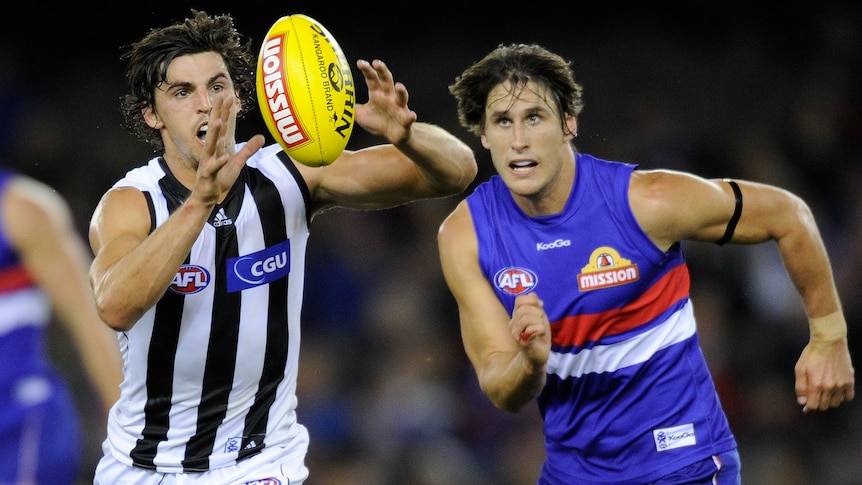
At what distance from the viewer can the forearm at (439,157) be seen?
3627 mm

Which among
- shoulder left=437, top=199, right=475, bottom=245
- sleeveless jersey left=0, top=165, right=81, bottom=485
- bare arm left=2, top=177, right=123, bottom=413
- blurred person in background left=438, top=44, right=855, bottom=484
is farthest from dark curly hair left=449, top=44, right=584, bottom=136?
sleeveless jersey left=0, top=165, right=81, bottom=485

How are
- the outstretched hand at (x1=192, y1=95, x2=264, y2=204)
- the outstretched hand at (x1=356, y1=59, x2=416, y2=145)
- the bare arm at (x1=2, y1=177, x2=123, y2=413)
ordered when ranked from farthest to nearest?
the bare arm at (x1=2, y1=177, x2=123, y2=413) < the outstretched hand at (x1=356, y1=59, x2=416, y2=145) < the outstretched hand at (x1=192, y1=95, x2=264, y2=204)

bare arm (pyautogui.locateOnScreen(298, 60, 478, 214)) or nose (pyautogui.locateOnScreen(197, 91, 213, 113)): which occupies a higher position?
nose (pyautogui.locateOnScreen(197, 91, 213, 113))

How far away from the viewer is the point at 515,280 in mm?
3689

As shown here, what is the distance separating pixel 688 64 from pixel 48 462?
6054mm

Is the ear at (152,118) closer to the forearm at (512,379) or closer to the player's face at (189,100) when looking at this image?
the player's face at (189,100)

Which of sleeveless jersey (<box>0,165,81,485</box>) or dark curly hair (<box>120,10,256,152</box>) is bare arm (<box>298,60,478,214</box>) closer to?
dark curly hair (<box>120,10,256,152</box>)

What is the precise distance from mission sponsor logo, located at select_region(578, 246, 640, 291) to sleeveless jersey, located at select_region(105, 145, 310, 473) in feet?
3.34

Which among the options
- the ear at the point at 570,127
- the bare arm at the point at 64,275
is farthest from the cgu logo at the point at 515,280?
the bare arm at the point at 64,275

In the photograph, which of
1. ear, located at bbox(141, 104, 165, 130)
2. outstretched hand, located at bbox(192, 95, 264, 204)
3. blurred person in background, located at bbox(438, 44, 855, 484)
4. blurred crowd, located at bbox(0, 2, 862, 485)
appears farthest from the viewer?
blurred crowd, located at bbox(0, 2, 862, 485)

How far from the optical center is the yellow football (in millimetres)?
3443

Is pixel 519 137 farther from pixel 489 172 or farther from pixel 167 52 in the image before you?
pixel 489 172

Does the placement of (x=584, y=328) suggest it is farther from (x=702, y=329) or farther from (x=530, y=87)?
(x=702, y=329)

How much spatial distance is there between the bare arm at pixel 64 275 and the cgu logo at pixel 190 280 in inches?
22.5
